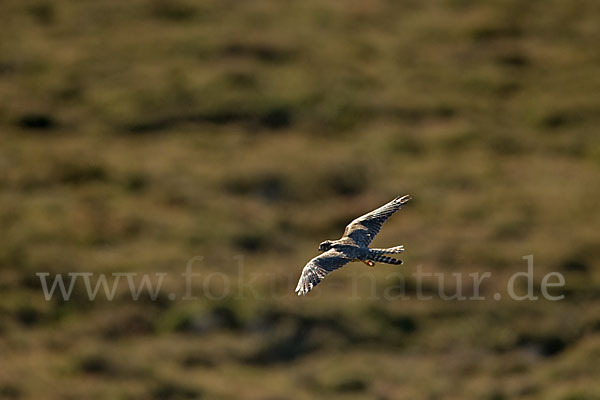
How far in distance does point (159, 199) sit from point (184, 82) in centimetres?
836

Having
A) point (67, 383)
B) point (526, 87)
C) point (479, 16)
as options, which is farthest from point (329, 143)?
point (67, 383)

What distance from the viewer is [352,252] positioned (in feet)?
40.0

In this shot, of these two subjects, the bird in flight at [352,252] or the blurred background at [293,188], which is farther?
the blurred background at [293,188]

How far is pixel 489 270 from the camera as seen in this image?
2709 cm

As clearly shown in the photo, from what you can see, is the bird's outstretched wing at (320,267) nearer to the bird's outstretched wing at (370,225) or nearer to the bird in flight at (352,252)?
the bird in flight at (352,252)

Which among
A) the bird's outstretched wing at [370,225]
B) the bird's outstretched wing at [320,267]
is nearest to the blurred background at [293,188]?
the bird's outstretched wing at [370,225]

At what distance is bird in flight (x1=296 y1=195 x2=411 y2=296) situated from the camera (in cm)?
1145

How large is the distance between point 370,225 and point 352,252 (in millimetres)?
1388

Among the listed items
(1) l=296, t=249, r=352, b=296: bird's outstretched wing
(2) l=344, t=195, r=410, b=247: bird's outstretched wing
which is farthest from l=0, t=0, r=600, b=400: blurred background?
(1) l=296, t=249, r=352, b=296: bird's outstretched wing

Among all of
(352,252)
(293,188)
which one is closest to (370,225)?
(352,252)

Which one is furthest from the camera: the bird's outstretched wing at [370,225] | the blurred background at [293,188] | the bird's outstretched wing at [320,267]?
the blurred background at [293,188]

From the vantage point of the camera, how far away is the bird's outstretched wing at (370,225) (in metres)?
13.1

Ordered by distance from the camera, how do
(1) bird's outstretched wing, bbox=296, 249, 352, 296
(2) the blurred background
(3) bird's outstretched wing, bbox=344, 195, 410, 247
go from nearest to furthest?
(1) bird's outstretched wing, bbox=296, 249, 352, 296
(3) bird's outstretched wing, bbox=344, 195, 410, 247
(2) the blurred background

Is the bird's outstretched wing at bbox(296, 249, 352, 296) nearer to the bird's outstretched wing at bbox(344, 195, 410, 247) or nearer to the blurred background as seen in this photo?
the bird's outstretched wing at bbox(344, 195, 410, 247)
